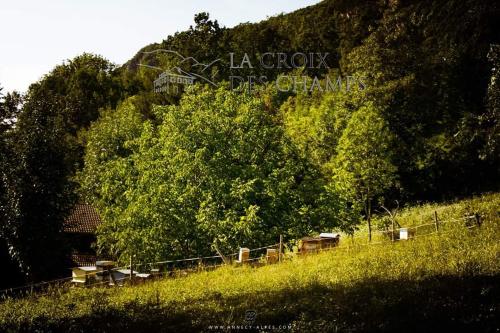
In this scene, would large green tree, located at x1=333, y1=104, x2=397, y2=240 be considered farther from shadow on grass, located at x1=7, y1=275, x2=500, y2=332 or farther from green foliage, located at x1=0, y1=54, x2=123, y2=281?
shadow on grass, located at x1=7, y1=275, x2=500, y2=332

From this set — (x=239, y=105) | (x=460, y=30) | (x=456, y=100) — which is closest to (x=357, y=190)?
(x=239, y=105)

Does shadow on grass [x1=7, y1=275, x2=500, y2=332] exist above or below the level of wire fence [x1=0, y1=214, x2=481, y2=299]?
above

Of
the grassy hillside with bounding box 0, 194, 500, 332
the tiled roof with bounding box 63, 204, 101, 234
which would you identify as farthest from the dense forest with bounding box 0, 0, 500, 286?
the grassy hillside with bounding box 0, 194, 500, 332

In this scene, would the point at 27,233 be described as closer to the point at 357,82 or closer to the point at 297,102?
the point at 357,82

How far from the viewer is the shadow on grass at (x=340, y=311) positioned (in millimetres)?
10406

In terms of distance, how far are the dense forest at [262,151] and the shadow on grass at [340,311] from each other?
969 cm

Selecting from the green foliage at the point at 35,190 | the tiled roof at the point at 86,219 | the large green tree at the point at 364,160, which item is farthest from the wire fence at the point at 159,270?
the tiled roof at the point at 86,219

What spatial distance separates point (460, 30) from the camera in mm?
22609

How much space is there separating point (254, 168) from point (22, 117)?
12.1m

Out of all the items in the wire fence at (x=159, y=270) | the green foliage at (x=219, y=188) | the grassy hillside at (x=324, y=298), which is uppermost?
the green foliage at (x=219, y=188)

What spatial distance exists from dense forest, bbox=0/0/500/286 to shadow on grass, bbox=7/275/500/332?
9.69 metres

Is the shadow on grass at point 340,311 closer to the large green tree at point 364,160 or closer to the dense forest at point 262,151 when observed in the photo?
the dense forest at point 262,151

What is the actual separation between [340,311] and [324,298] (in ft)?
3.86

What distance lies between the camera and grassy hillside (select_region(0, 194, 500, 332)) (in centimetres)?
1084
